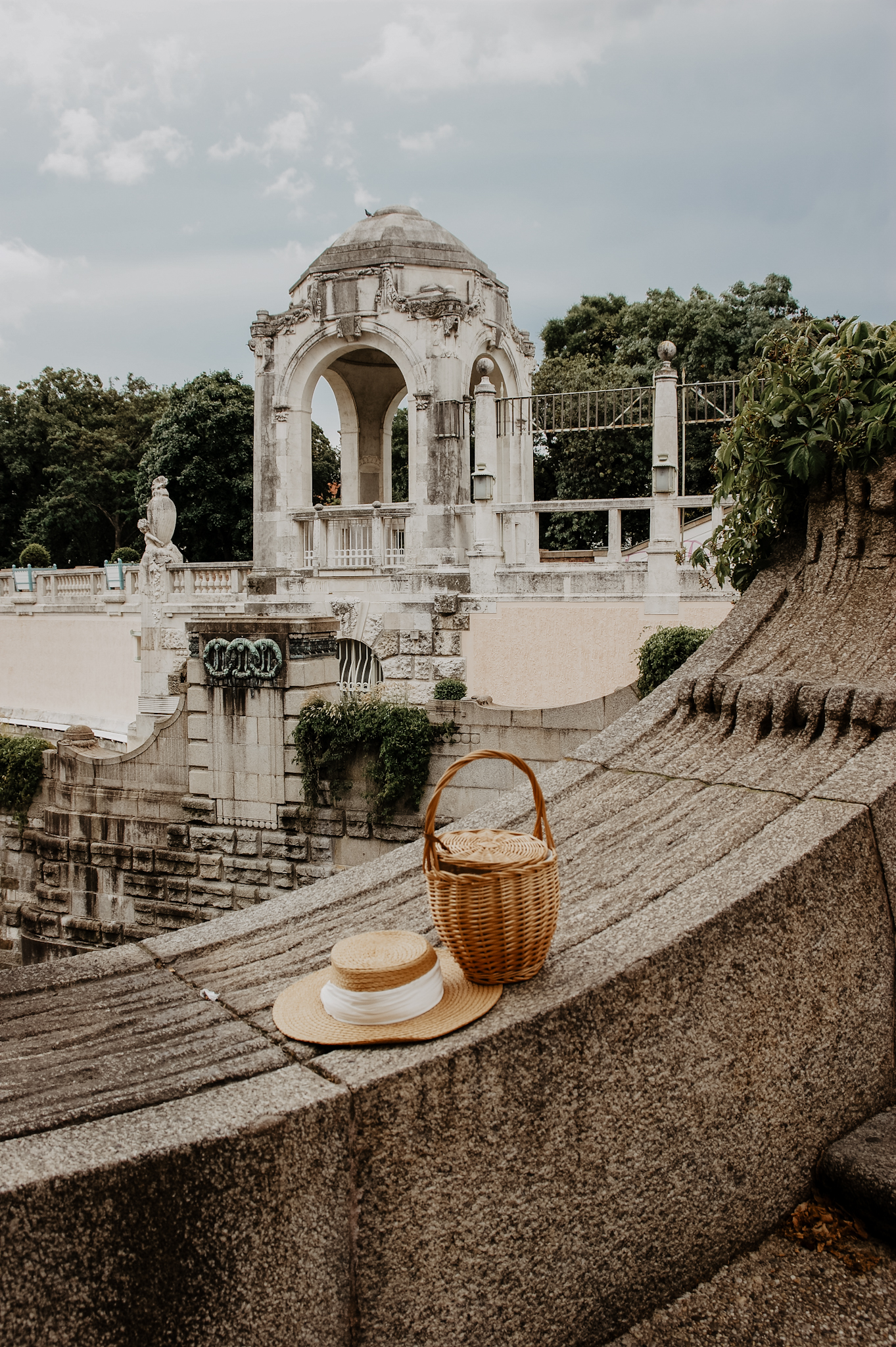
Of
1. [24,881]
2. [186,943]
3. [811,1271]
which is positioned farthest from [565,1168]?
[24,881]

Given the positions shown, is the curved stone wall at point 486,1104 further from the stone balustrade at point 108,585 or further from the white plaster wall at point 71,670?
the white plaster wall at point 71,670

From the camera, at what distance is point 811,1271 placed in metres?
3.06

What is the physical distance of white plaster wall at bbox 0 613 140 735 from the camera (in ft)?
62.3

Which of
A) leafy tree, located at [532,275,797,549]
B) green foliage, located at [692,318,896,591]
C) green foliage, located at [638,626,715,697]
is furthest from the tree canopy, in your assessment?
green foliage, located at [692,318,896,591]

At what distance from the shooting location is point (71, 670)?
2009cm

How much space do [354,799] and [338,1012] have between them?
7.89m

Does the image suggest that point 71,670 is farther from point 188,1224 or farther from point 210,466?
point 188,1224

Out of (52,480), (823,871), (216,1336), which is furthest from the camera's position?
(52,480)

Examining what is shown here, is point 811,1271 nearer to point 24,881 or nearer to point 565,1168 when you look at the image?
point 565,1168

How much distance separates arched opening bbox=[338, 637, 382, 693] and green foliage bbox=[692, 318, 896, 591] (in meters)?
8.92

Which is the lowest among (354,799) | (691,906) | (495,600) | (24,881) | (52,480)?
(24,881)

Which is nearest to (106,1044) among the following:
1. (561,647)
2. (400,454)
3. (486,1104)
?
(486,1104)

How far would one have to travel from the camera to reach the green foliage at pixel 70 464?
3662 cm

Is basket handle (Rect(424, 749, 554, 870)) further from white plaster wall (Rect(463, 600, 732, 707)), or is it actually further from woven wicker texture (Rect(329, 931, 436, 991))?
white plaster wall (Rect(463, 600, 732, 707))
